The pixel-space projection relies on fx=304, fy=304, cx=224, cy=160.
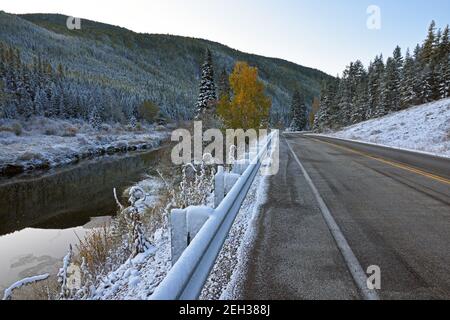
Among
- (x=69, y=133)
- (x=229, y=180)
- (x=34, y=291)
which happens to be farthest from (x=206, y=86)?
(x=34, y=291)

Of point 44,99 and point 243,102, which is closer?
point 243,102

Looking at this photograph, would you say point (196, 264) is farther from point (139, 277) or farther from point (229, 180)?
point (229, 180)

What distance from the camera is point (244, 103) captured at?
1020 inches

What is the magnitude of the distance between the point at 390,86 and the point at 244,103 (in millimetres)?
41091

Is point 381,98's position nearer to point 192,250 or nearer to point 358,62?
point 358,62

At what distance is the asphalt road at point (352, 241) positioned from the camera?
2947 millimetres

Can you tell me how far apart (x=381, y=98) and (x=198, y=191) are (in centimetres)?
5750

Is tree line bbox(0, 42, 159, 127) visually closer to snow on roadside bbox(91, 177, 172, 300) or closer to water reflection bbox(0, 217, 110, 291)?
water reflection bbox(0, 217, 110, 291)

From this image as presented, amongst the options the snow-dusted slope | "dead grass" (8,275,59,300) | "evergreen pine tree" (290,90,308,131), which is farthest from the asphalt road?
"evergreen pine tree" (290,90,308,131)

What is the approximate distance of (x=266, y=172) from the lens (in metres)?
10.1

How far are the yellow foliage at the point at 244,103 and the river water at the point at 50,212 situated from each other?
26.0 ft

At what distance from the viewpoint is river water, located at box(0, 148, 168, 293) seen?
352 inches

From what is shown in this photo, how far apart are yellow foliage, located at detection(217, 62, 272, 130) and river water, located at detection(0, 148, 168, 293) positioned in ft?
26.0

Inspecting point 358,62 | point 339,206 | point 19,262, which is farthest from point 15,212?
point 358,62
